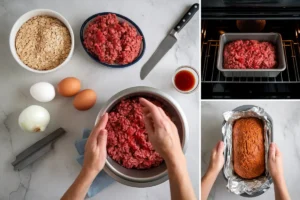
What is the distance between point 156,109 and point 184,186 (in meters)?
0.24

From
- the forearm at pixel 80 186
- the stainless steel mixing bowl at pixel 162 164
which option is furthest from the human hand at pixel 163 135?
the forearm at pixel 80 186

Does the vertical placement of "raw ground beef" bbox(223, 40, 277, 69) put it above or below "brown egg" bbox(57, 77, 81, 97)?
above

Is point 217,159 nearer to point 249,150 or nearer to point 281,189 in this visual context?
point 249,150

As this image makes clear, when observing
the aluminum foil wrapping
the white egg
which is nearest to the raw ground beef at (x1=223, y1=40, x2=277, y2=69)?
the aluminum foil wrapping

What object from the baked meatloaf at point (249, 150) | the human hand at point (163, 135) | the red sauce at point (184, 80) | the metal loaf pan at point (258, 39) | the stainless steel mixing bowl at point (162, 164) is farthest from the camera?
the baked meatloaf at point (249, 150)

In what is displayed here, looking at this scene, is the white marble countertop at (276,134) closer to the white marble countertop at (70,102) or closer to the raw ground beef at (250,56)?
the raw ground beef at (250,56)

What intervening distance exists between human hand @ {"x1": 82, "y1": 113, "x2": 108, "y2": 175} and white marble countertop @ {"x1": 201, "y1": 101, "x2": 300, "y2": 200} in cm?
71

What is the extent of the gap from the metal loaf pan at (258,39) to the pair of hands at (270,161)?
0.96ft

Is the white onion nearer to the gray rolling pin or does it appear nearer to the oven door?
the gray rolling pin

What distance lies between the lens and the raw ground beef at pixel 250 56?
1.56 metres

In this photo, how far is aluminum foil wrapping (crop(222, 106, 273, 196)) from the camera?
5.33 ft

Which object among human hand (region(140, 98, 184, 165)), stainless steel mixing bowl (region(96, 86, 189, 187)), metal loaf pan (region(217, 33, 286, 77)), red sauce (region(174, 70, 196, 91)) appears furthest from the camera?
metal loaf pan (region(217, 33, 286, 77))

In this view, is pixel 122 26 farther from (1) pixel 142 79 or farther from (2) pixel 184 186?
(2) pixel 184 186

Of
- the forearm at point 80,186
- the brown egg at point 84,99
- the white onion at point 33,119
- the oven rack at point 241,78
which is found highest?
the oven rack at point 241,78
